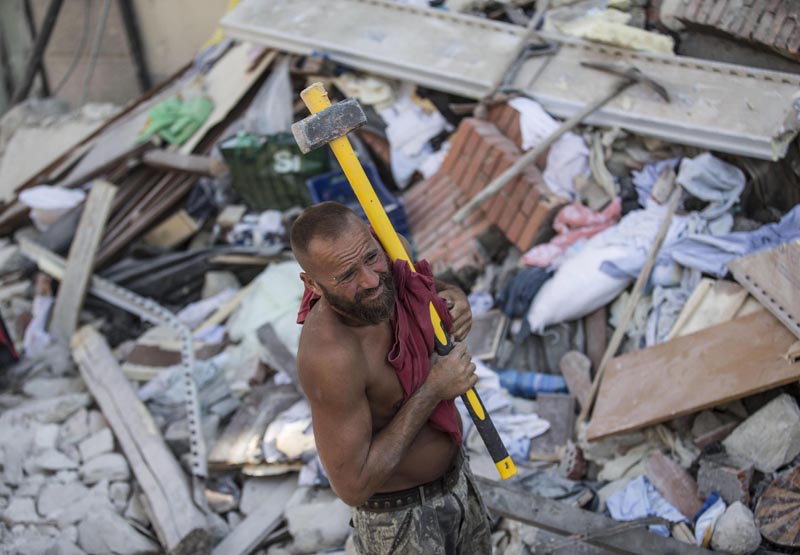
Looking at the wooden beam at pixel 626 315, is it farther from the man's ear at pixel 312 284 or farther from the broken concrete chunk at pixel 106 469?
the broken concrete chunk at pixel 106 469

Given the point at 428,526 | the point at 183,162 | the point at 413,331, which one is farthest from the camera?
the point at 183,162

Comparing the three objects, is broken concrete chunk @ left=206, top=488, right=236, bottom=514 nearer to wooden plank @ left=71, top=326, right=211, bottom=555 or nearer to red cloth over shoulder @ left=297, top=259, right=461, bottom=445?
wooden plank @ left=71, top=326, right=211, bottom=555

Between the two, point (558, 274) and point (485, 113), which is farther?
point (485, 113)

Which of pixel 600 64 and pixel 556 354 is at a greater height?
pixel 600 64

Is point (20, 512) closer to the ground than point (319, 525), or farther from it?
closer to the ground

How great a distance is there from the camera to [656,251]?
4570mm

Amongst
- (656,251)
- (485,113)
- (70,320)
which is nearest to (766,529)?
(656,251)

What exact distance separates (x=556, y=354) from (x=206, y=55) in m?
5.83

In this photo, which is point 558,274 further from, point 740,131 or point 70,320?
point 70,320

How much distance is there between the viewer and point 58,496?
4.87 m

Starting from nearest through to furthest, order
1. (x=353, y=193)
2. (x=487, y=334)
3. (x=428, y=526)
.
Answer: (x=428, y=526) < (x=487, y=334) < (x=353, y=193)

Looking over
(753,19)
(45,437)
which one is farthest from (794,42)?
(45,437)

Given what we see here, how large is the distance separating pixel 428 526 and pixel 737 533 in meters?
1.49

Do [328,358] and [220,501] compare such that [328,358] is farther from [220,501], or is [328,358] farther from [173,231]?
[173,231]
